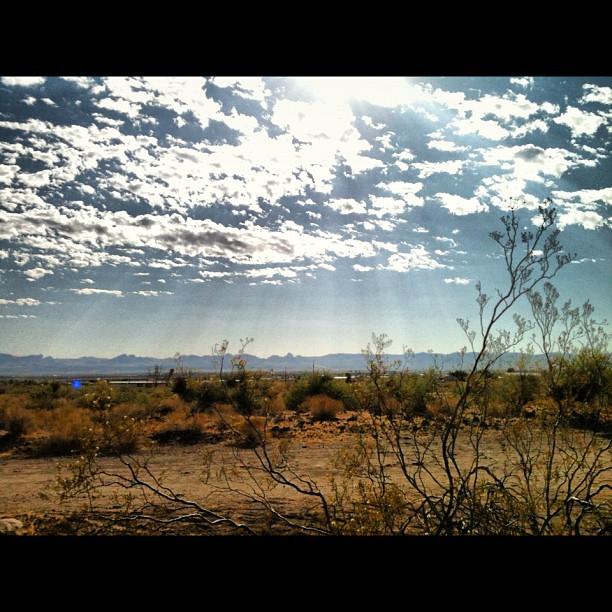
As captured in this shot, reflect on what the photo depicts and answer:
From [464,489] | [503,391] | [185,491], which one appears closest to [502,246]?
[464,489]

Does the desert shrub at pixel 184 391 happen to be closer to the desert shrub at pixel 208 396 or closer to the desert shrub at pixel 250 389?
the desert shrub at pixel 208 396

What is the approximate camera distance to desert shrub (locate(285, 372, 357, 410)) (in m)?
14.9

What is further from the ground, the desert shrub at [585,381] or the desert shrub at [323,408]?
the desert shrub at [585,381]

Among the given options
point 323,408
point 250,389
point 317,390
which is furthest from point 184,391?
point 250,389

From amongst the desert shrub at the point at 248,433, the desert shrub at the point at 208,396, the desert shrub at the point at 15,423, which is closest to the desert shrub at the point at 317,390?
the desert shrub at the point at 208,396

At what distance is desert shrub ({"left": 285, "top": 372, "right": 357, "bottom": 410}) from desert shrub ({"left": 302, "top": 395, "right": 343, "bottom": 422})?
62 centimetres

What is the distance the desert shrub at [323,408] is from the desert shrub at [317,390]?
623 millimetres

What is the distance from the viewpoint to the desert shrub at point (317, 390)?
1487cm

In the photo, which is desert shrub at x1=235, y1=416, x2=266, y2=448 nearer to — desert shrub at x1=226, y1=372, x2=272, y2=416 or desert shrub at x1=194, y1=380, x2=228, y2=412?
desert shrub at x1=226, y1=372, x2=272, y2=416

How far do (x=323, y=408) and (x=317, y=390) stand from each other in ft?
9.64

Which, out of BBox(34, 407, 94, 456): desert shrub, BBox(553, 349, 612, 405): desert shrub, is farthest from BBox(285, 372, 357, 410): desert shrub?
BBox(553, 349, 612, 405): desert shrub
